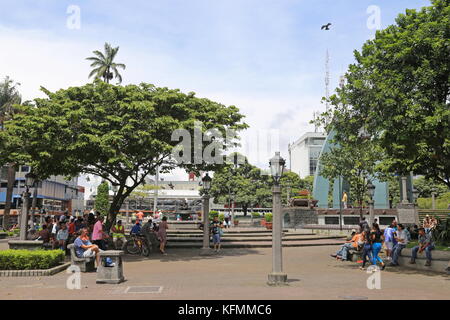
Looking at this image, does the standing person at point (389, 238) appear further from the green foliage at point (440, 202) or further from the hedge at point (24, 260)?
the green foliage at point (440, 202)

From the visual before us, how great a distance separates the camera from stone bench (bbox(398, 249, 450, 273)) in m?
12.6

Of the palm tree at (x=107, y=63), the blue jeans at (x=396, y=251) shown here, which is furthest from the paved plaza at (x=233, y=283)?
the palm tree at (x=107, y=63)

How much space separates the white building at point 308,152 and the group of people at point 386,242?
9363 cm

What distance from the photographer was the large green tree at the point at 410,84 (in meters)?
11.7

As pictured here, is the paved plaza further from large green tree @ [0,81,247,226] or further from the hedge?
large green tree @ [0,81,247,226]

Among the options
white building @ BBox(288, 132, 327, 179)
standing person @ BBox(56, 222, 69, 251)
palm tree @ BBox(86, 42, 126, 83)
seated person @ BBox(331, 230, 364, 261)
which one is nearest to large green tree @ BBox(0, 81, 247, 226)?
standing person @ BBox(56, 222, 69, 251)

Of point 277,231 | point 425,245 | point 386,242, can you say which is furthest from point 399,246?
point 277,231

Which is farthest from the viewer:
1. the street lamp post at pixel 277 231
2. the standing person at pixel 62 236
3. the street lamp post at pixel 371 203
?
the street lamp post at pixel 371 203

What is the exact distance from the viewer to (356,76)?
14320mm

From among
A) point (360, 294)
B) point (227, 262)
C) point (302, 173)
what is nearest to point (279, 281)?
point (360, 294)

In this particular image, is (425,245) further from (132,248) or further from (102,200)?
(102,200)

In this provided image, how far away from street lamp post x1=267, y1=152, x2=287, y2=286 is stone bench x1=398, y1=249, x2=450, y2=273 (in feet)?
19.7
